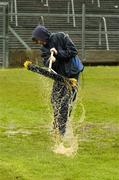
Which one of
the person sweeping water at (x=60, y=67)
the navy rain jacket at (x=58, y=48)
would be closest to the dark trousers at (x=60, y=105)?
the person sweeping water at (x=60, y=67)

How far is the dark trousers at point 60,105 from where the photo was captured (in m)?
10.3

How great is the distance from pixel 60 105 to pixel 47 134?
137 cm

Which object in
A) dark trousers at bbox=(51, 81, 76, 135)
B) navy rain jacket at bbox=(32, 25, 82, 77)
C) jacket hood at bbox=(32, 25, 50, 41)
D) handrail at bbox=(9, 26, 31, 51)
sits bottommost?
handrail at bbox=(9, 26, 31, 51)

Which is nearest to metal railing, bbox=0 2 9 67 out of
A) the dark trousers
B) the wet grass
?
the wet grass

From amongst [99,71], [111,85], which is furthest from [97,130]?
[99,71]

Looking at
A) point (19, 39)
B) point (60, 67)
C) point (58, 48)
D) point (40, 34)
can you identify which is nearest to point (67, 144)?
point (60, 67)

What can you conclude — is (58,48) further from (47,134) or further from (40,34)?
(47,134)

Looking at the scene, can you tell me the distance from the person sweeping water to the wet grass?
1.62ft

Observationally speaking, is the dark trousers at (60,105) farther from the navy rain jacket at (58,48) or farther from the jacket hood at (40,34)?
the jacket hood at (40,34)

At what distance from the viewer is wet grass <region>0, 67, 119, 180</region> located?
29.0 feet

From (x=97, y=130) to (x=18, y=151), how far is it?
2244 millimetres

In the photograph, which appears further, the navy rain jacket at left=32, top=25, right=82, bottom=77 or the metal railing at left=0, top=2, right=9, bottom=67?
the metal railing at left=0, top=2, right=9, bottom=67

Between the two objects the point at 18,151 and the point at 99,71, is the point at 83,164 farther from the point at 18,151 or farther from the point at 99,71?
the point at 99,71

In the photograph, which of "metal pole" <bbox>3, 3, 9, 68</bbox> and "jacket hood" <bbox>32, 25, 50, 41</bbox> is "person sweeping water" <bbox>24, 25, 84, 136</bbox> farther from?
"metal pole" <bbox>3, 3, 9, 68</bbox>
